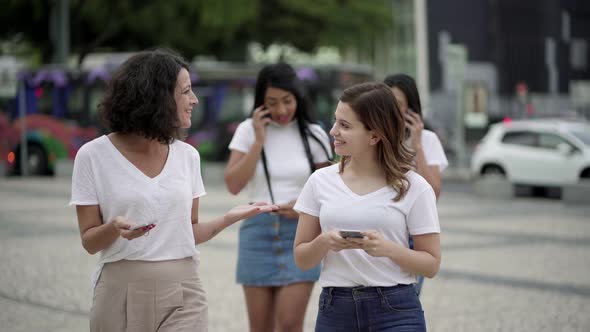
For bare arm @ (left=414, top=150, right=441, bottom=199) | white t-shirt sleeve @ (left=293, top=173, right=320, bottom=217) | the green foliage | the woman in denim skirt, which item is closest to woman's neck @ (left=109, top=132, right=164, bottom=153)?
white t-shirt sleeve @ (left=293, top=173, right=320, bottom=217)

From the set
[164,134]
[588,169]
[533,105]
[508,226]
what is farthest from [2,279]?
[533,105]

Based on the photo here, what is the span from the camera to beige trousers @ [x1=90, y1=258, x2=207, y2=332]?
342 centimetres

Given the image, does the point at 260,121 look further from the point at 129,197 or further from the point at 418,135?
the point at 129,197

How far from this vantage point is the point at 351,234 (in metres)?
3.12

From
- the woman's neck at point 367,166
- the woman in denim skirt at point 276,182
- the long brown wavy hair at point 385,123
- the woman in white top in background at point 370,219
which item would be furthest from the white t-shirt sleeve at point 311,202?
the woman in denim skirt at point 276,182

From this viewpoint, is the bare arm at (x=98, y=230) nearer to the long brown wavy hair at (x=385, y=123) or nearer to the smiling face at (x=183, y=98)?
the smiling face at (x=183, y=98)

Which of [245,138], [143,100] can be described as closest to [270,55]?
[245,138]

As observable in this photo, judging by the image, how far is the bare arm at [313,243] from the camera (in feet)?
10.4

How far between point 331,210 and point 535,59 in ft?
116

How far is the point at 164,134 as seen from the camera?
3.40 m

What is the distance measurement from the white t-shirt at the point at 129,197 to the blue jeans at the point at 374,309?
60 cm

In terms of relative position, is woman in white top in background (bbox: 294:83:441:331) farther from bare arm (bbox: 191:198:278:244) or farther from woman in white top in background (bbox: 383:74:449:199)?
woman in white top in background (bbox: 383:74:449:199)

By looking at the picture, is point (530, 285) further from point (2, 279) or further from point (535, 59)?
point (535, 59)

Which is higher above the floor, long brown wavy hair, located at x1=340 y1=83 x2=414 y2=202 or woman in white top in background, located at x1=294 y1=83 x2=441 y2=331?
long brown wavy hair, located at x1=340 y1=83 x2=414 y2=202
